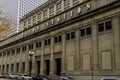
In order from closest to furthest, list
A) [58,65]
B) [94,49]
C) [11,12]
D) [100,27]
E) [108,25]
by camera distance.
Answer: [11,12]
[108,25]
[100,27]
[94,49]
[58,65]

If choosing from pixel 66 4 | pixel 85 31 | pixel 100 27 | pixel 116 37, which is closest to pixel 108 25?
pixel 100 27

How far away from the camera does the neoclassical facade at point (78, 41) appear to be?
3696cm

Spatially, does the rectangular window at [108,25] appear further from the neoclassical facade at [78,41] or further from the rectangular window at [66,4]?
the rectangular window at [66,4]

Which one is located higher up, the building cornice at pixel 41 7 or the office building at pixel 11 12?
the building cornice at pixel 41 7

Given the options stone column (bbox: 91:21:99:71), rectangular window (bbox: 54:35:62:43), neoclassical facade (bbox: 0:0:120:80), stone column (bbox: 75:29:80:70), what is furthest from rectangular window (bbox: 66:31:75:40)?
stone column (bbox: 91:21:99:71)

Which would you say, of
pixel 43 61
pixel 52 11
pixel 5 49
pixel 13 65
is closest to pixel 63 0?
pixel 52 11

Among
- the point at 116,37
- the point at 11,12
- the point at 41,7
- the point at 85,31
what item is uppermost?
the point at 41,7

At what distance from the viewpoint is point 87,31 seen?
138 feet

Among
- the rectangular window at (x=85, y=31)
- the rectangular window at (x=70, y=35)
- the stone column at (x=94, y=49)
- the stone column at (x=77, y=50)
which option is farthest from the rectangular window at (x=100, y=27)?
the rectangular window at (x=70, y=35)

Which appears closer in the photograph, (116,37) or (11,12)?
(11,12)

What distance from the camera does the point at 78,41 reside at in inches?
1714

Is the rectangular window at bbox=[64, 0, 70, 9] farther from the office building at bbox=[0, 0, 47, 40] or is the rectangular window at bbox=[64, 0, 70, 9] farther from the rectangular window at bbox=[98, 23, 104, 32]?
the rectangular window at bbox=[98, 23, 104, 32]

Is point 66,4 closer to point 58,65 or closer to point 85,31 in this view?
point 58,65

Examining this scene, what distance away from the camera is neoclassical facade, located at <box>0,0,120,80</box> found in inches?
1455
